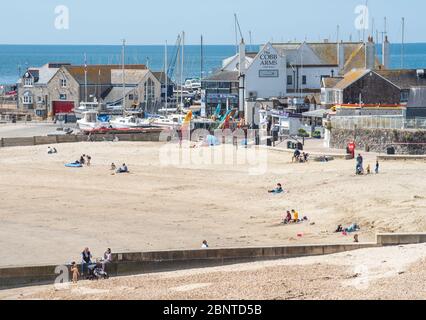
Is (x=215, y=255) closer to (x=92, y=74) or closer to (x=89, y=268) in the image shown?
(x=89, y=268)

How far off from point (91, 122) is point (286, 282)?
1837 inches

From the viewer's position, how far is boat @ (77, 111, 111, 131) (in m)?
70.1

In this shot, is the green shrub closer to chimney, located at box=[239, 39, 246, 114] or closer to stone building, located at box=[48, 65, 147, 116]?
chimney, located at box=[239, 39, 246, 114]

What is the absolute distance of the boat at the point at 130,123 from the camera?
69.8m

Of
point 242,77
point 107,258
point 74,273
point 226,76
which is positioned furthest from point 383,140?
point 74,273

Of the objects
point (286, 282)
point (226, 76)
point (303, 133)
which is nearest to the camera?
point (286, 282)

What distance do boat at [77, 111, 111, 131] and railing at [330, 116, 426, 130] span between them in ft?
64.6

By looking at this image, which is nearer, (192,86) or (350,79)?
(350,79)

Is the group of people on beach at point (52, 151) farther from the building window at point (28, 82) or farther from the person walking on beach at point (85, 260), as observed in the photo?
the building window at point (28, 82)

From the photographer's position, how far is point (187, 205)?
39562 mm

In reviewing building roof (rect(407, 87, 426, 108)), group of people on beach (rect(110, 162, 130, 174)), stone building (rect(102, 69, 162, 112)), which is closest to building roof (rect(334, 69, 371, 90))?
building roof (rect(407, 87, 426, 108))

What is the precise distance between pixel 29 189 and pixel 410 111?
70.0 feet

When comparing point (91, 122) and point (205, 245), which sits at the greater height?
point (91, 122)

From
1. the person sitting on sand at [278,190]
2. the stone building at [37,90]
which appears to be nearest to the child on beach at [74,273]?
the person sitting on sand at [278,190]
